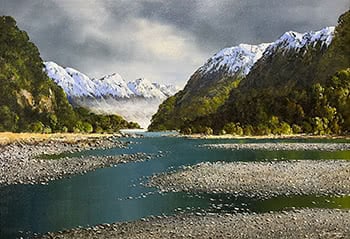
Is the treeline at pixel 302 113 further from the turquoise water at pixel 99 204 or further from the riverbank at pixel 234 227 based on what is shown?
the riverbank at pixel 234 227

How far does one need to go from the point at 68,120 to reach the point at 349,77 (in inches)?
5079

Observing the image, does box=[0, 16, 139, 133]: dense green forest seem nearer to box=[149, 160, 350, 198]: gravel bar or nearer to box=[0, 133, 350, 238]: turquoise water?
box=[149, 160, 350, 198]: gravel bar

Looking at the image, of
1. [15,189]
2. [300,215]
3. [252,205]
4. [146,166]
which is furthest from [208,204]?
[146,166]

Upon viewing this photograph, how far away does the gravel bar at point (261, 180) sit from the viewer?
33688 millimetres

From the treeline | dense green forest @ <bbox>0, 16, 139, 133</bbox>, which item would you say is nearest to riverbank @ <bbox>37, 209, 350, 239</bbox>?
dense green forest @ <bbox>0, 16, 139, 133</bbox>

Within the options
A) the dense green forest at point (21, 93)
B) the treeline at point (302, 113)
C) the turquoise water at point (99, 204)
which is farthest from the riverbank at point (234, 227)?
the treeline at point (302, 113)

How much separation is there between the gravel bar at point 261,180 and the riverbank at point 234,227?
7013mm

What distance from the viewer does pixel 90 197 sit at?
1303 inches

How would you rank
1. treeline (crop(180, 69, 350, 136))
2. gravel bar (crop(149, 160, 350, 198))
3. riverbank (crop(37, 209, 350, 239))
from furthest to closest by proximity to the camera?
1. treeline (crop(180, 69, 350, 136))
2. gravel bar (crop(149, 160, 350, 198))
3. riverbank (crop(37, 209, 350, 239))

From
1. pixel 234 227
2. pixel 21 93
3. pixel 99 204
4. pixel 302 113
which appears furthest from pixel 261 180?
pixel 21 93

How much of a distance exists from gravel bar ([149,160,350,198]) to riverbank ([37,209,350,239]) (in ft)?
23.0

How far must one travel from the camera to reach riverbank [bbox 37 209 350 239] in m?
20.6

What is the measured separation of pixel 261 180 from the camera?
3900 cm

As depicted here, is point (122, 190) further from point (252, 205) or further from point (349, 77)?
point (349, 77)
